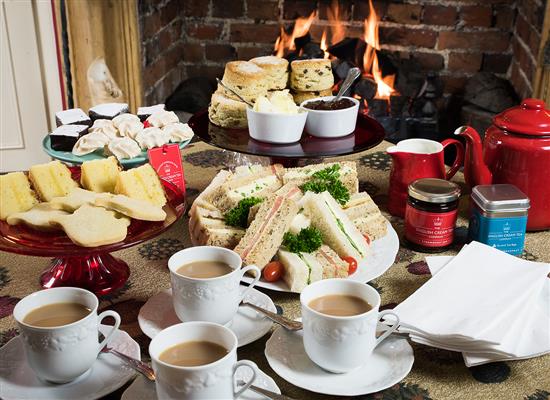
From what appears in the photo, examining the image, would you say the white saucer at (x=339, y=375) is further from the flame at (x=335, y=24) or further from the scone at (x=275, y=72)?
the flame at (x=335, y=24)

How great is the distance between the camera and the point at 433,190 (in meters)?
1.44

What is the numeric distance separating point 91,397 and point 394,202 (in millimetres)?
901

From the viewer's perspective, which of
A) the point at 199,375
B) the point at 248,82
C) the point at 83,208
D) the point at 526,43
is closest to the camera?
the point at 199,375

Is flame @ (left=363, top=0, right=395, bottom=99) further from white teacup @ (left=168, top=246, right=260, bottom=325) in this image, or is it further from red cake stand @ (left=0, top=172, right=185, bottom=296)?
white teacup @ (left=168, top=246, right=260, bottom=325)

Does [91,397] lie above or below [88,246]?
below

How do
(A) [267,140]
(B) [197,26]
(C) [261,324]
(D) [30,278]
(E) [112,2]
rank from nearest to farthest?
(C) [261,324]
(D) [30,278]
(A) [267,140]
(E) [112,2]
(B) [197,26]

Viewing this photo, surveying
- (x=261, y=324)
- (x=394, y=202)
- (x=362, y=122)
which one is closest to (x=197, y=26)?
(x=362, y=122)

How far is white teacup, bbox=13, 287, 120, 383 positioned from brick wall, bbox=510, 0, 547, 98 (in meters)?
2.34

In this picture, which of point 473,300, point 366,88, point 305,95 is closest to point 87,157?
point 305,95

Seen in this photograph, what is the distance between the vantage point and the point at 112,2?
2.94 meters

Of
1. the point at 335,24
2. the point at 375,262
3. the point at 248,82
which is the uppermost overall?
the point at 248,82

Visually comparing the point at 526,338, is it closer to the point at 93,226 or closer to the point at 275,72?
the point at 93,226

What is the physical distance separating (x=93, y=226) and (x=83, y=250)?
2.0 inches

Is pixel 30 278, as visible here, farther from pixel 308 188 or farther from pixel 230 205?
pixel 308 188
